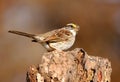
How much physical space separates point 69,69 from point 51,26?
226cm

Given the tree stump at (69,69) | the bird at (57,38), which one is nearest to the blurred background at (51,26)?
the bird at (57,38)

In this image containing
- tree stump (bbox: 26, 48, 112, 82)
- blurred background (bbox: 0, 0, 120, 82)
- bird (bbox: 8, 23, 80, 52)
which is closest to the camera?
tree stump (bbox: 26, 48, 112, 82)

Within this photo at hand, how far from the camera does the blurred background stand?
13.1 feet

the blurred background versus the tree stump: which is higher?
the blurred background

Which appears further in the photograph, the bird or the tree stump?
the bird

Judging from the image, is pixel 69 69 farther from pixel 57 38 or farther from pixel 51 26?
pixel 51 26

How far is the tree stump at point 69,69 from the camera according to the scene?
1912 millimetres

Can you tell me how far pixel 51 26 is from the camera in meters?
4.19

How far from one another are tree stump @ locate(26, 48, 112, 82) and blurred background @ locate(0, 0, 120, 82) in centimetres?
184

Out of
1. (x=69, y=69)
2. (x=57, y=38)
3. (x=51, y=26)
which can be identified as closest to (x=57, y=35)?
(x=57, y=38)

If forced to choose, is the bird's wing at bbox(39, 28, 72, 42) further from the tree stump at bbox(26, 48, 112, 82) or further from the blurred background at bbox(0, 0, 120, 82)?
the blurred background at bbox(0, 0, 120, 82)

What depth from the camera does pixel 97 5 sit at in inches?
174

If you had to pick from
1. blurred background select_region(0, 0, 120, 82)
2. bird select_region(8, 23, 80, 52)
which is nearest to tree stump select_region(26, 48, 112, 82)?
bird select_region(8, 23, 80, 52)
